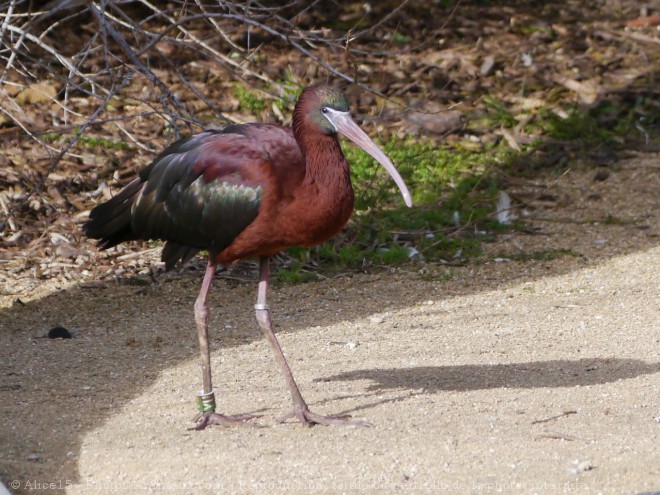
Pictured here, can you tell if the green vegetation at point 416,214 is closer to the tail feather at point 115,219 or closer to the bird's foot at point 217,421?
the tail feather at point 115,219

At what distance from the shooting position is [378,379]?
6.31 metres

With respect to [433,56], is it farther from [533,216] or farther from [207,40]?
[533,216]

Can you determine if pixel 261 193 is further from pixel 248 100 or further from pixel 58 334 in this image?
pixel 248 100

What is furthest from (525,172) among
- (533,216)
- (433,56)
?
(433,56)

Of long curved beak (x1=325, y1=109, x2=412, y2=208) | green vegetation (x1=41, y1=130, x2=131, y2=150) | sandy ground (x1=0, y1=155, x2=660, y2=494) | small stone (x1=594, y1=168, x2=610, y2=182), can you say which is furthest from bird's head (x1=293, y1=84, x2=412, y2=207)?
small stone (x1=594, y1=168, x2=610, y2=182)

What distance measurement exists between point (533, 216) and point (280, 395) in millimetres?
4396

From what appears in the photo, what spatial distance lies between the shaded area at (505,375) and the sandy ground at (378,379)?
17 millimetres

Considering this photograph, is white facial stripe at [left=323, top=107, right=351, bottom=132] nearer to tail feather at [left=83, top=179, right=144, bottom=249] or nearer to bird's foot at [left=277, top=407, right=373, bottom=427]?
tail feather at [left=83, top=179, right=144, bottom=249]

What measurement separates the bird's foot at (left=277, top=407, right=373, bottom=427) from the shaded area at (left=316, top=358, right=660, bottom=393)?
615mm

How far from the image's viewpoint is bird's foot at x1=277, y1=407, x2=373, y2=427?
546 cm

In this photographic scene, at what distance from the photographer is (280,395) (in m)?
6.07

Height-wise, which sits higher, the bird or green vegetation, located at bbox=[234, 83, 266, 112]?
the bird

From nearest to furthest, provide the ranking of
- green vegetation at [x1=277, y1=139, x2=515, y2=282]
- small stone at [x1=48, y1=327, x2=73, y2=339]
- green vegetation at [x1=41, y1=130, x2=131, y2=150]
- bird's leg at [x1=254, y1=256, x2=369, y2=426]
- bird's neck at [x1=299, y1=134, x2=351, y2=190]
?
1. bird's neck at [x1=299, y1=134, x2=351, y2=190]
2. bird's leg at [x1=254, y1=256, x2=369, y2=426]
3. small stone at [x1=48, y1=327, x2=73, y2=339]
4. green vegetation at [x1=277, y1=139, x2=515, y2=282]
5. green vegetation at [x1=41, y1=130, x2=131, y2=150]

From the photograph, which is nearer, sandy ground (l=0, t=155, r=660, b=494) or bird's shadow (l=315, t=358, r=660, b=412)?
sandy ground (l=0, t=155, r=660, b=494)
